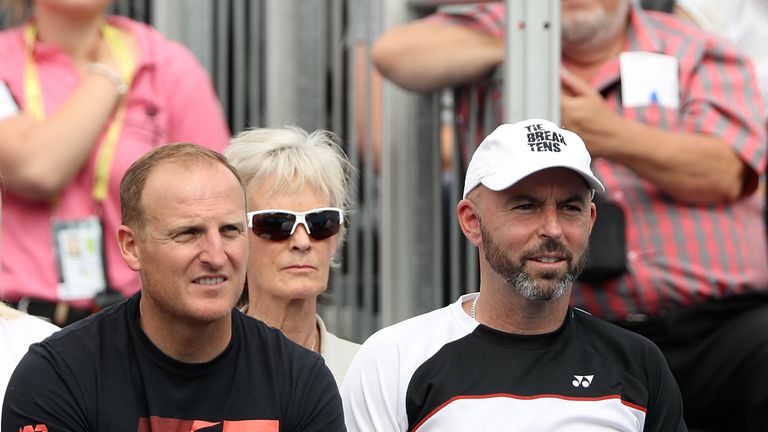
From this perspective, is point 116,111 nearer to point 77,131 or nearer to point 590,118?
point 77,131

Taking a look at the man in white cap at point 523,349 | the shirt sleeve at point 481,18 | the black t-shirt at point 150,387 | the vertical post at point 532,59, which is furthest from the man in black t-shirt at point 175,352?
the shirt sleeve at point 481,18

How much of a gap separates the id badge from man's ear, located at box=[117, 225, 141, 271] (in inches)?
57.0

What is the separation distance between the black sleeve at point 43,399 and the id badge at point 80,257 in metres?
1.56

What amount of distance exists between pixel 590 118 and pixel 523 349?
148 cm

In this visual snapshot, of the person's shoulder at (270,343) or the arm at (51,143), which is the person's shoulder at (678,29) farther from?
the person's shoulder at (270,343)

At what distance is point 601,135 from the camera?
4.65 metres

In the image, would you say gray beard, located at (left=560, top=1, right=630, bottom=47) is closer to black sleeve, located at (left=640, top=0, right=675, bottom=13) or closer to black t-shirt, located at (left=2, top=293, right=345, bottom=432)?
black sleeve, located at (left=640, top=0, right=675, bottom=13)

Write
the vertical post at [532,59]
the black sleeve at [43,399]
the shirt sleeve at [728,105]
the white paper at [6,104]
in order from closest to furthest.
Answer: the black sleeve at [43,399]
the vertical post at [532,59]
the white paper at [6,104]
the shirt sleeve at [728,105]

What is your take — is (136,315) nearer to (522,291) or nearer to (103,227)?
(522,291)

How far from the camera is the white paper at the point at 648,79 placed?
4863 millimetres

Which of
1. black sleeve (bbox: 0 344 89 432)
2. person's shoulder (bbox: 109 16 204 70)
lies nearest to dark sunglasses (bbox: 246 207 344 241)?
black sleeve (bbox: 0 344 89 432)

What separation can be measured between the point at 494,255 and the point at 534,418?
407mm

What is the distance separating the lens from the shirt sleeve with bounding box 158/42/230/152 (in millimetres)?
5078

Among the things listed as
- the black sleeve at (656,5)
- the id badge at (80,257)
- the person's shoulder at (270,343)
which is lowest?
the id badge at (80,257)
